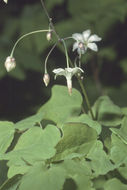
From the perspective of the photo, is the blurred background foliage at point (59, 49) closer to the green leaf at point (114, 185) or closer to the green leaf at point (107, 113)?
the green leaf at point (107, 113)

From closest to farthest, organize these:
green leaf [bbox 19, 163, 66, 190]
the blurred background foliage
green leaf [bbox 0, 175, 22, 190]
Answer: green leaf [bbox 19, 163, 66, 190], green leaf [bbox 0, 175, 22, 190], the blurred background foliage

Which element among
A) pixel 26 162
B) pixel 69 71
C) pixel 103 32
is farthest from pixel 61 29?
pixel 26 162

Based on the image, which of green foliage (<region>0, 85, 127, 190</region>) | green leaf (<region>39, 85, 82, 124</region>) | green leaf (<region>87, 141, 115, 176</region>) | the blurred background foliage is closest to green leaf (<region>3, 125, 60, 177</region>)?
green foliage (<region>0, 85, 127, 190</region>)

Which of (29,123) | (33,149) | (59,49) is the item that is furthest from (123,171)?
(59,49)

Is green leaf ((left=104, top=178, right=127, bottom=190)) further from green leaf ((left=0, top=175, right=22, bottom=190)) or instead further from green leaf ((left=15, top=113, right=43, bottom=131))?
Answer: green leaf ((left=15, top=113, right=43, bottom=131))

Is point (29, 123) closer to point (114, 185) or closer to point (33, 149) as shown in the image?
point (33, 149)
